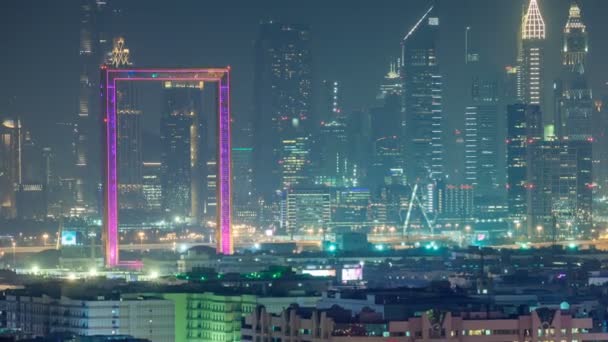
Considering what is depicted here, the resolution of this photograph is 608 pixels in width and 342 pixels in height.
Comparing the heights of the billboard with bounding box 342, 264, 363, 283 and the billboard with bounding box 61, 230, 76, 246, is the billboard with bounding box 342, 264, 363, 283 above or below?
below

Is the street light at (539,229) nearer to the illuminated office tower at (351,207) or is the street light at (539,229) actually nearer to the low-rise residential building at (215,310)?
the illuminated office tower at (351,207)

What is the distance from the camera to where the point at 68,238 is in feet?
474

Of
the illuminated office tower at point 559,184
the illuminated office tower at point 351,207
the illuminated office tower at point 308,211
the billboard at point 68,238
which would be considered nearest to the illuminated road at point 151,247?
the billboard at point 68,238

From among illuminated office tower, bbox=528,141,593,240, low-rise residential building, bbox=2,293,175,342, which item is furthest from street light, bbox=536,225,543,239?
low-rise residential building, bbox=2,293,175,342

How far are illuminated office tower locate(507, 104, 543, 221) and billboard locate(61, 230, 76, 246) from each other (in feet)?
140

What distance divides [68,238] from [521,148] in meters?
45.9

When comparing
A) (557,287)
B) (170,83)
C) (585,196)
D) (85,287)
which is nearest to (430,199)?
(585,196)

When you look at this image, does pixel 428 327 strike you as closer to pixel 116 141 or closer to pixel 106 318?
pixel 106 318

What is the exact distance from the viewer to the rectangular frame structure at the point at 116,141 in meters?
123

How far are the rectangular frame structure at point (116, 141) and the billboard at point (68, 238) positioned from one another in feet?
59.2

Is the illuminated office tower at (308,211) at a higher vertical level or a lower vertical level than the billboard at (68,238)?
higher

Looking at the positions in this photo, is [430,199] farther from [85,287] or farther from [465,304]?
[465,304]

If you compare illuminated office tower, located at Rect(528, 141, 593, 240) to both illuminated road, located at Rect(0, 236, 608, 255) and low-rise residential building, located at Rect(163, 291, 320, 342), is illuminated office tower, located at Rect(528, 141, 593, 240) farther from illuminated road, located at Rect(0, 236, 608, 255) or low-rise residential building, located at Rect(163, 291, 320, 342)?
low-rise residential building, located at Rect(163, 291, 320, 342)

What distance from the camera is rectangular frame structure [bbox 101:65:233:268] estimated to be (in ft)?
405
